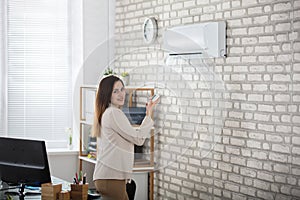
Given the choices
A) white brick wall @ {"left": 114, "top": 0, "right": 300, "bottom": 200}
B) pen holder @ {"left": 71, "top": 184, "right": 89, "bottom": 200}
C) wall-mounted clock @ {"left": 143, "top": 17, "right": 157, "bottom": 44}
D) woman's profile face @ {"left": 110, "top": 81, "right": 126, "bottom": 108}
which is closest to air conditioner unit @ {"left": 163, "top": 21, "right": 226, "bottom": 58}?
white brick wall @ {"left": 114, "top": 0, "right": 300, "bottom": 200}

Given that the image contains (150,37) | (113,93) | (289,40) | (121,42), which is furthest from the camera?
(121,42)

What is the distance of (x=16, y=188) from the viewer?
3697 mm

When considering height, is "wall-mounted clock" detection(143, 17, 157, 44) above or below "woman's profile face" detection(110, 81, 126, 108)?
above

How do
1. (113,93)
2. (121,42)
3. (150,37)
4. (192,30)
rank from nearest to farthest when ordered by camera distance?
(113,93), (192,30), (150,37), (121,42)

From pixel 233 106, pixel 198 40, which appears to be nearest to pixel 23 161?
pixel 233 106

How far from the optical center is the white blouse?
3938 millimetres

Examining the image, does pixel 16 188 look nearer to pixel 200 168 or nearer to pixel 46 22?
pixel 200 168

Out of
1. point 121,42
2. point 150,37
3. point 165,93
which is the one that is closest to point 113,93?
point 165,93

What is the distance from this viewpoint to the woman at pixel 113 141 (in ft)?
12.9

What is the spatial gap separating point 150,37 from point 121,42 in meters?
0.57

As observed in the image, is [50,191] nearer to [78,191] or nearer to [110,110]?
[78,191]

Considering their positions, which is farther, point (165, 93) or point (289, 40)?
point (165, 93)

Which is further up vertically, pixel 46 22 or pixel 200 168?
pixel 46 22

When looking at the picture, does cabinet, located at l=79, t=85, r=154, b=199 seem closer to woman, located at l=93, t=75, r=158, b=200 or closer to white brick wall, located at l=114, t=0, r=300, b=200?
white brick wall, located at l=114, t=0, r=300, b=200
